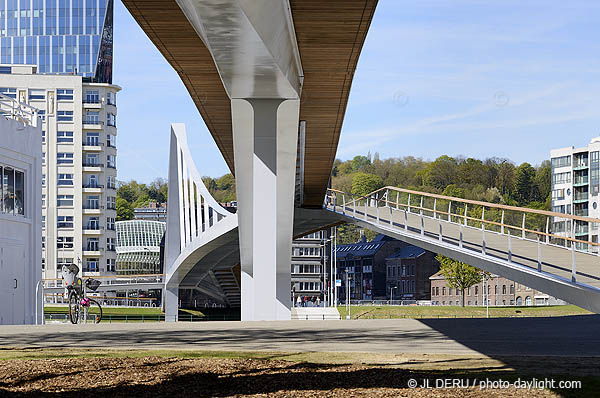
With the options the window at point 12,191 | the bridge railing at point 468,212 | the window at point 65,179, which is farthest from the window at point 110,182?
the window at point 12,191

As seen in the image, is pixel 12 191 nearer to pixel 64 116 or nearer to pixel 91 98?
pixel 64 116

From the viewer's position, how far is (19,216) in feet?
98.5

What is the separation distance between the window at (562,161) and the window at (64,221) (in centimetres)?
6269

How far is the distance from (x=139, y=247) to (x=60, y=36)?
35500 mm

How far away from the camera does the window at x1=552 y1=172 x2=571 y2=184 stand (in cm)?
11038

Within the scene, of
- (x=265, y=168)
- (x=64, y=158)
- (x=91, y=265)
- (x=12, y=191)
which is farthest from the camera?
(x=64, y=158)

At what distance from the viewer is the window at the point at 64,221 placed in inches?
4230

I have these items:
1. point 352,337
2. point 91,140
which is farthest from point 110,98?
point 352,337

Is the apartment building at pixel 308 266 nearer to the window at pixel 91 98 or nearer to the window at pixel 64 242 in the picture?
the window at pixel 64 242

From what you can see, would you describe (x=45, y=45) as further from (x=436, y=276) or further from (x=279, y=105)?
(x=279, y=105)

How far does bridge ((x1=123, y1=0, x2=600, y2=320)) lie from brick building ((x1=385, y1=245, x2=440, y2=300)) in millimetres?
93005

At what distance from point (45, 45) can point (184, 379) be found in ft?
455

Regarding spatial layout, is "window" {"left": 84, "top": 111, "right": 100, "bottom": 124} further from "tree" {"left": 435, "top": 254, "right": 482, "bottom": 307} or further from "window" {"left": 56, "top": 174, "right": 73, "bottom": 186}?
"tree" {"left": 435, "top": 254, "right": 482, "bottom": 307}

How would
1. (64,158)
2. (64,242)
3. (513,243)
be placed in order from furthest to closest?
1. (64,158)
2. (64,242)
3. (513,243)
